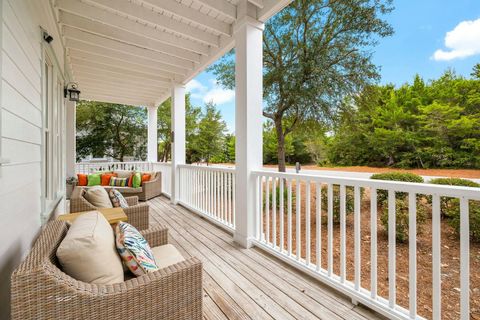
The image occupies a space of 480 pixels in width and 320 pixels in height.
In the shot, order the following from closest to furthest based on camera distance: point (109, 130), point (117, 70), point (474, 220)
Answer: point (474, 220) → point (117, 70) → point (109, 130)

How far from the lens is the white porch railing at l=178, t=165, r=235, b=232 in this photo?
3.60 metres

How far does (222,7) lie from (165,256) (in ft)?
9.77

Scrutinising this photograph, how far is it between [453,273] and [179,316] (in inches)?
113

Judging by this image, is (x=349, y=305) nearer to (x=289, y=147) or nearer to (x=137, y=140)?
(x=289, y=147)

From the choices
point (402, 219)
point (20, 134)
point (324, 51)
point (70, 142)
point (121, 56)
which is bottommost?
point (402, 219)

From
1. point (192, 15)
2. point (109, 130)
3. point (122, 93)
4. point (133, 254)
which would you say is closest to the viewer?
point (133, 254)

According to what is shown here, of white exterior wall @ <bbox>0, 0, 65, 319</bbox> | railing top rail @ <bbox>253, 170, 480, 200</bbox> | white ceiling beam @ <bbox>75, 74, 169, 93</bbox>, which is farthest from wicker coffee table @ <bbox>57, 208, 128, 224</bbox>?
white ceiling beam @ <bbox>75, 74, 169, 93</bbox>

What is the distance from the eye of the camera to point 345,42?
4.87m

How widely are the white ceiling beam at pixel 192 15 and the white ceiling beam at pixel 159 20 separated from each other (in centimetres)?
33

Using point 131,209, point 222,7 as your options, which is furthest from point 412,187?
point 222,7

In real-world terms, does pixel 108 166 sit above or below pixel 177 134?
below

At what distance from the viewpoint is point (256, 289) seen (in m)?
→ 1.99

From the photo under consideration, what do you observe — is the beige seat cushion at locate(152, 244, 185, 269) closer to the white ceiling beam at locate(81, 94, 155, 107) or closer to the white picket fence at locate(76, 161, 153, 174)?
the white picket fence at locate(76, 161, 153, 174)

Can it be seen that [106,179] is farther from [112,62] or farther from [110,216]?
[110,216]
